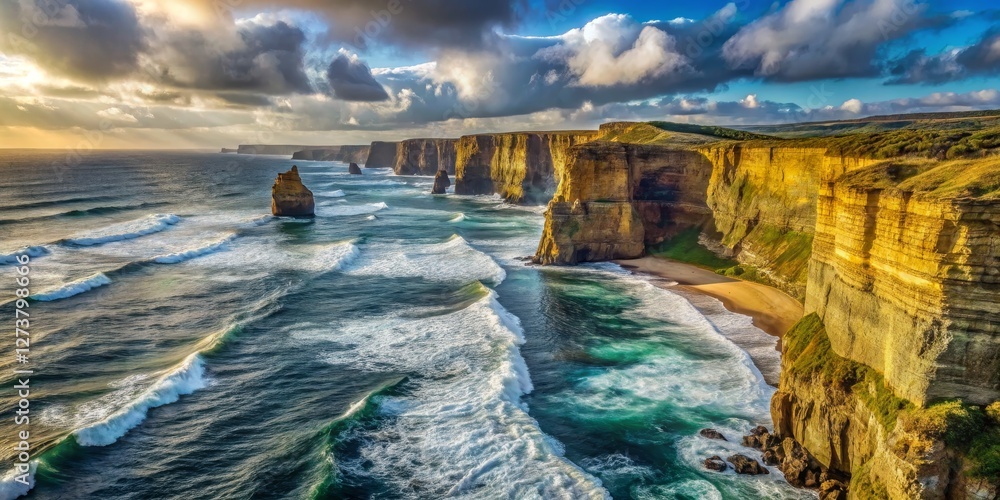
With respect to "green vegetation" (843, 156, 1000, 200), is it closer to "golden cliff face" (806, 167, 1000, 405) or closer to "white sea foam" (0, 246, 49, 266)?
"golden cliff face" (806, 167, 1000, 405)

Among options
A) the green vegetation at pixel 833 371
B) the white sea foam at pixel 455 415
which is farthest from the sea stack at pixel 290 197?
the green vegetation at pixel 833 371

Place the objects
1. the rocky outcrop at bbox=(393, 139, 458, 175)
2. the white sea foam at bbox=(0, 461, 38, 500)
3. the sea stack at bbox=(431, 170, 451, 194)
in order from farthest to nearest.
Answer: the rocky outcrop at bbox=(393, 139, 458, 175), the sea stack at bbox=(431, 170, 451, 194), the white sea foam at bbox=(0, 461, 38, 500)

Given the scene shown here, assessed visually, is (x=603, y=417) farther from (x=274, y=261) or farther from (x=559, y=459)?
(x=274, y=261)

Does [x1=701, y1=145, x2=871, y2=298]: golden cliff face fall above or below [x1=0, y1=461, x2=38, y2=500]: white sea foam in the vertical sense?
above

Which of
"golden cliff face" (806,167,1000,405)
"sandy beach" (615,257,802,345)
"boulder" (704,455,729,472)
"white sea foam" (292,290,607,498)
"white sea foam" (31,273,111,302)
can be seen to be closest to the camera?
"golden cliff face" (806,167,1000,405)

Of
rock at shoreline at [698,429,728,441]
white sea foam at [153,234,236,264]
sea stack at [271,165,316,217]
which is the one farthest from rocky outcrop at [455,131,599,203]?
rock at shoreline at [698,429,728,441]

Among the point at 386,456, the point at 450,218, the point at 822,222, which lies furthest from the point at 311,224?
the point at 822,222

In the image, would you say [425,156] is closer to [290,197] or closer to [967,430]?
[290,197]
